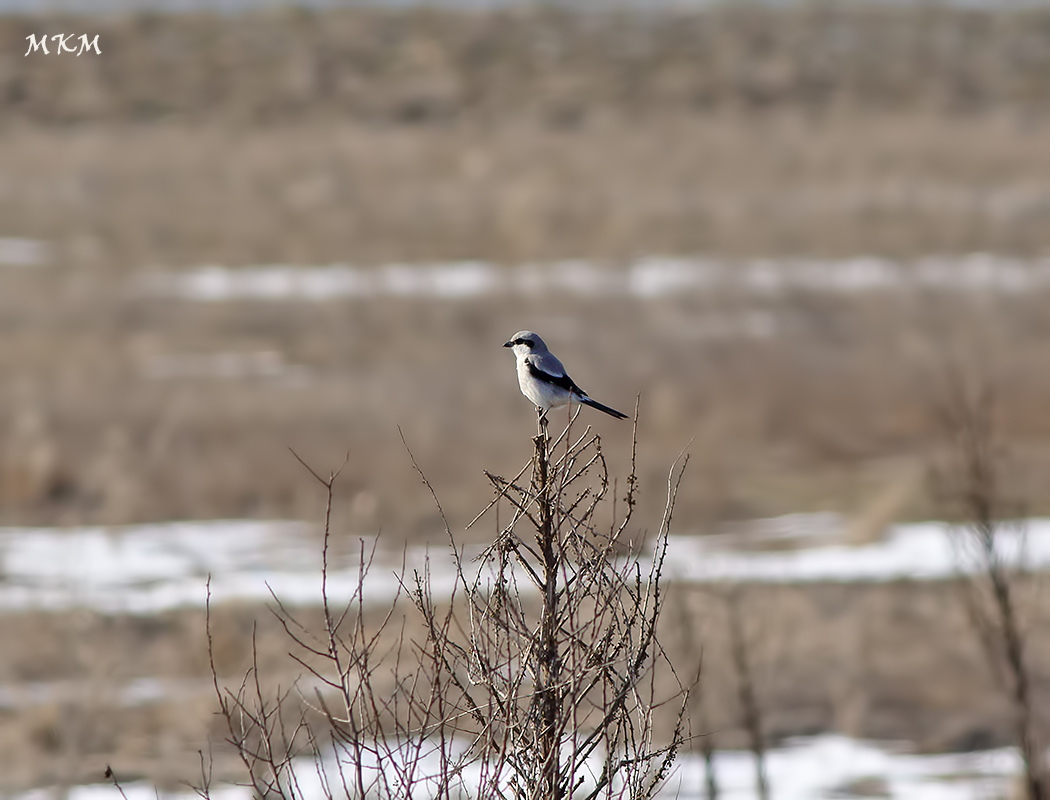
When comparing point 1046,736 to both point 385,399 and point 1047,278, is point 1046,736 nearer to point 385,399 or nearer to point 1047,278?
point 385,399

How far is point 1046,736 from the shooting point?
11672 millimetres

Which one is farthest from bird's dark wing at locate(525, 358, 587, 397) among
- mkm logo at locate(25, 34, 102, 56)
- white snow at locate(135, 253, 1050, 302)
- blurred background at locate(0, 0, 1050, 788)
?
white snow at locate(135, 253, 1050, 302)

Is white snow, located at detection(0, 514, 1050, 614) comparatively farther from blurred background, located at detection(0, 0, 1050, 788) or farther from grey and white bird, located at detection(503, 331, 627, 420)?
grey and white bird, located at detection(503, 331, 627, 420)

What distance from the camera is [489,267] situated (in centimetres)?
3656

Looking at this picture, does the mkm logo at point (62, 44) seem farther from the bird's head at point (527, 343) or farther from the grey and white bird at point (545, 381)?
the grey and white bird at point (545, 381)

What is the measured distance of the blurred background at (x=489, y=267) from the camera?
68.0ft

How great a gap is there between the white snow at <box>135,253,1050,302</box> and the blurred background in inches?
6.3

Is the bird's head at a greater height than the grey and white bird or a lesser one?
greater

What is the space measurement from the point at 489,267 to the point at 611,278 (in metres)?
3.55

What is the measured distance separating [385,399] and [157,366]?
18.5 ft

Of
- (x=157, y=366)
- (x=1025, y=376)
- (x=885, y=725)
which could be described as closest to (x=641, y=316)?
(x=1025, y=376)

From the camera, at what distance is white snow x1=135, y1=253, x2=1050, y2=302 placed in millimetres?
33094

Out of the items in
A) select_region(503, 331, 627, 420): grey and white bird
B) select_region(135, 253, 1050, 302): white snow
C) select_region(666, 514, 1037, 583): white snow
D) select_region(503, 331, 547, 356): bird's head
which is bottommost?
select_region(503, 331, 627, 420): grey and white bird

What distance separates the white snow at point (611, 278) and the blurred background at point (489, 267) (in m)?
0.16
